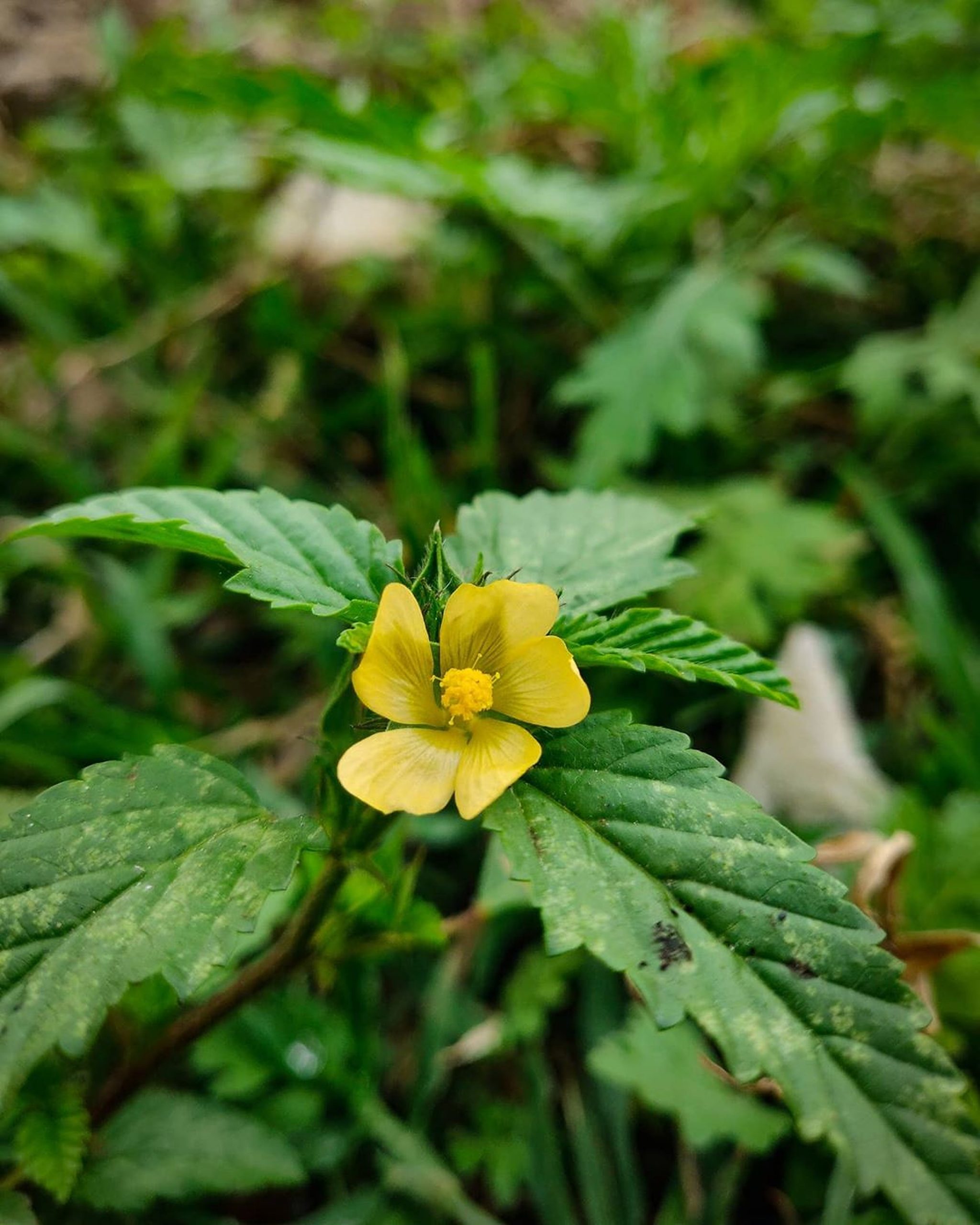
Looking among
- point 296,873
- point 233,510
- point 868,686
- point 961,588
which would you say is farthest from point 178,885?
point 961,588

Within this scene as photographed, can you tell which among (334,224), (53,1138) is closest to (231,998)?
(53,1138)

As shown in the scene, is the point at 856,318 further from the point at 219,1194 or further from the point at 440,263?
the point at 219,1194

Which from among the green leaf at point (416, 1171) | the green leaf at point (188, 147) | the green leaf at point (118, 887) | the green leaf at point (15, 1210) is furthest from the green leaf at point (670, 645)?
the green leaf at point (188, 147)

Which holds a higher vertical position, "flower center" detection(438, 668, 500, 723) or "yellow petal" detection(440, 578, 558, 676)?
"yellow petal" detection(440, 578, 558, 676)

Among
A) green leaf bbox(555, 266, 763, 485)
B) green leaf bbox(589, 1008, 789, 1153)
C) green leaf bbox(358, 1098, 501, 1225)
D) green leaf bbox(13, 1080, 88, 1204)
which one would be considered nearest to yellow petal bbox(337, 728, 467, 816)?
green leaf bbox(13, 1080, 88, 1204)

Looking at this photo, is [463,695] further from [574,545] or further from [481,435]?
[481,435]

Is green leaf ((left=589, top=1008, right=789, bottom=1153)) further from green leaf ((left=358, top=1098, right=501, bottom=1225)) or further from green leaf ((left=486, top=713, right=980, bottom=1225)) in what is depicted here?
green leaf ((left=486, top=713, right=980, bottom=1225))

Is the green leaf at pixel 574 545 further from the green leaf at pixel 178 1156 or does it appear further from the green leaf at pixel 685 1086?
the green leaf at pixel 178 1156
